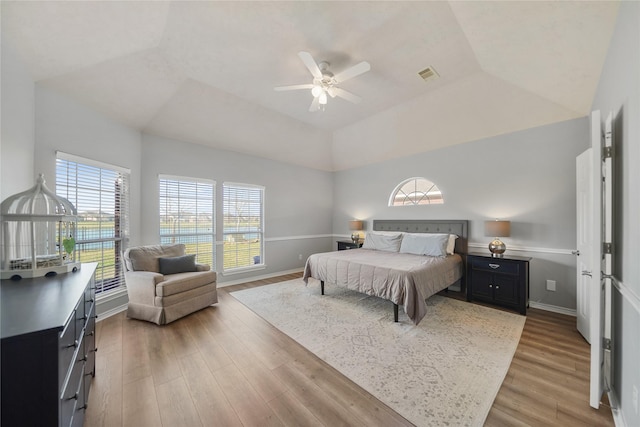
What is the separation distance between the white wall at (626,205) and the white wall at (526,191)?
196cm

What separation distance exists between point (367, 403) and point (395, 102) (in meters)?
4.11

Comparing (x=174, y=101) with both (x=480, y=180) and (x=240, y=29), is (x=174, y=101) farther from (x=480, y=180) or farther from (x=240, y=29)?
(x=480, y=180)

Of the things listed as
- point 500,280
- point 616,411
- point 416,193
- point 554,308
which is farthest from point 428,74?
point 554,308

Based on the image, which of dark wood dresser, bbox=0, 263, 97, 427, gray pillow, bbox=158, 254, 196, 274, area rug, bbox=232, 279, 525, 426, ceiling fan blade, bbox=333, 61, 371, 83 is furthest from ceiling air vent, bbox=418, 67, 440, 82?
gray pillow, bbox=158, 254, 196, 274

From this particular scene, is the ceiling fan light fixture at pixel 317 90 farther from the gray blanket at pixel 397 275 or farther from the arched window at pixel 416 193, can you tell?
the arched window at pixel 416 193

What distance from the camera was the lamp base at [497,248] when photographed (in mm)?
3732

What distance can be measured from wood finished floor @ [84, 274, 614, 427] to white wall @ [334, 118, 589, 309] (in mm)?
988

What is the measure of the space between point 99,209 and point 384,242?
4.59 m

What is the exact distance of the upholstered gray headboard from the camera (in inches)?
172

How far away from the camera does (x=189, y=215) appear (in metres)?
4.52

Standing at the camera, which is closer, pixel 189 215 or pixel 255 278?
pixel 189 215

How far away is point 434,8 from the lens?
2275 mm

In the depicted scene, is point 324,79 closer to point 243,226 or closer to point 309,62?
point 309,62

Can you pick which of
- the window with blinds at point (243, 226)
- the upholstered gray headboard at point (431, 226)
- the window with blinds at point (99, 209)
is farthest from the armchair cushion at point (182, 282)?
the upholstered gray headboard at point (431, 226)
